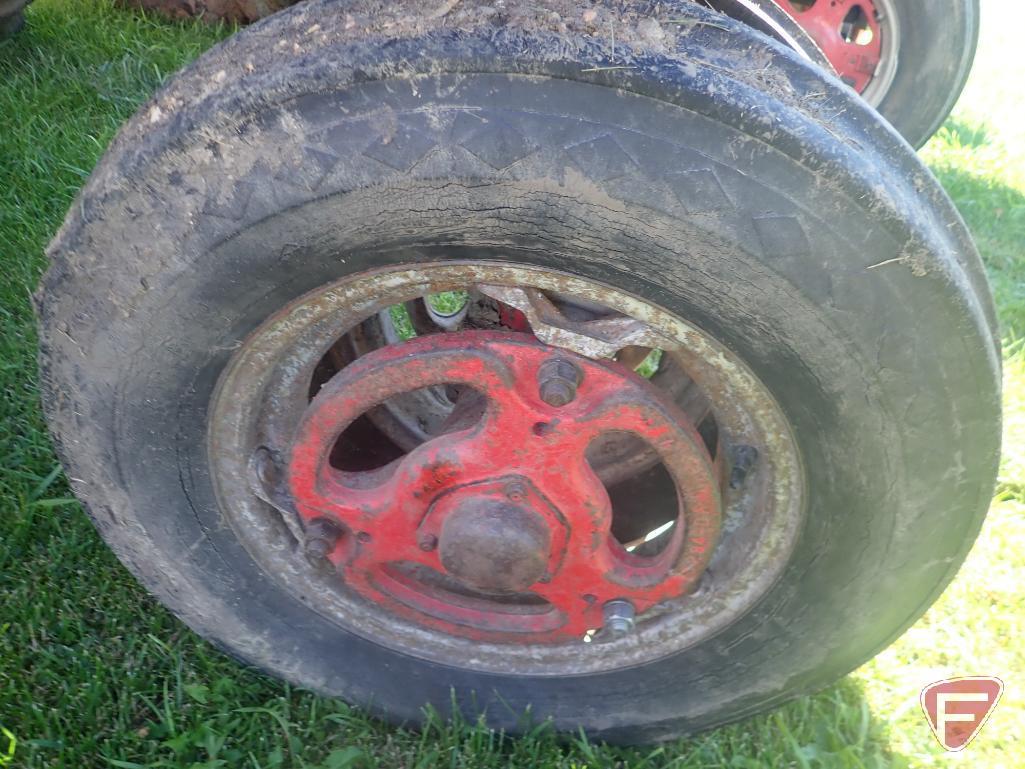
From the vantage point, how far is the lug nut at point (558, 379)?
1314 mm

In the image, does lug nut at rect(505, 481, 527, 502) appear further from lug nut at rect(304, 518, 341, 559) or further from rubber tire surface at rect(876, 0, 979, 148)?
rubber tire surface at rect(876, 0, 979, 148)

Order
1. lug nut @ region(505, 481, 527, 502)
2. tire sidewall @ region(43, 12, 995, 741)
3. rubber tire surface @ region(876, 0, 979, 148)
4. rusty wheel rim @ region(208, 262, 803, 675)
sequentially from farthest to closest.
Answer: rubber tire surface @ region(876, 0, 979, 148), lug nut @ region(505, 481, 527, 502), rusty wheel rim @ region(208, 262, 803, 675), tire sidewall @ region(43, 12, 995, 741)

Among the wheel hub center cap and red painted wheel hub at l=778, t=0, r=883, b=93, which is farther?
red painted wheel hub at l=778, t=0, r=883, b=93

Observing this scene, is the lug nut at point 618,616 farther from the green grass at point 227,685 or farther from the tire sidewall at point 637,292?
the green grass at point 227,685

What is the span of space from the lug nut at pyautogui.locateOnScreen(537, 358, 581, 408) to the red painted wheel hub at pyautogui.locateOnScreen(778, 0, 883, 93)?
93.0 inches

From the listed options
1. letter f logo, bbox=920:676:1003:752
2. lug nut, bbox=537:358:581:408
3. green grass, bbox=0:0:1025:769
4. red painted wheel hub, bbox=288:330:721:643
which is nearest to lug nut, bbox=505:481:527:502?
red painted wheel hub, bbox=288:330:721:643

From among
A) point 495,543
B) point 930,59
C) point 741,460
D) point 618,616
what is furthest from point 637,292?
point 930,59

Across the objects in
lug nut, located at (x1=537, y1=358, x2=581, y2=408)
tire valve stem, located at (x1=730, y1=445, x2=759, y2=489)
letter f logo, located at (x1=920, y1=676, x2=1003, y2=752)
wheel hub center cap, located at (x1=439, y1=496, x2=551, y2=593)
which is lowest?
letter f logo, located at (x1=920, y1=676, x2=1003, y2=752)

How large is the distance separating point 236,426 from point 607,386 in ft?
1.91

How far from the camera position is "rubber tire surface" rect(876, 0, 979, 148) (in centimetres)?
304

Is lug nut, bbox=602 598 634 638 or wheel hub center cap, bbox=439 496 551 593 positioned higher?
wheel hub center cap, bbox=439 496 551 593

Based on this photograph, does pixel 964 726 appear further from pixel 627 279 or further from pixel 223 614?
pixel 223 614

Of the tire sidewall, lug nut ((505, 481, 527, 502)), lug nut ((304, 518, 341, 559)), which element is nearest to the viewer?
the tire sidewall

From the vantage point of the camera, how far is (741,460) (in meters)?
1.38
